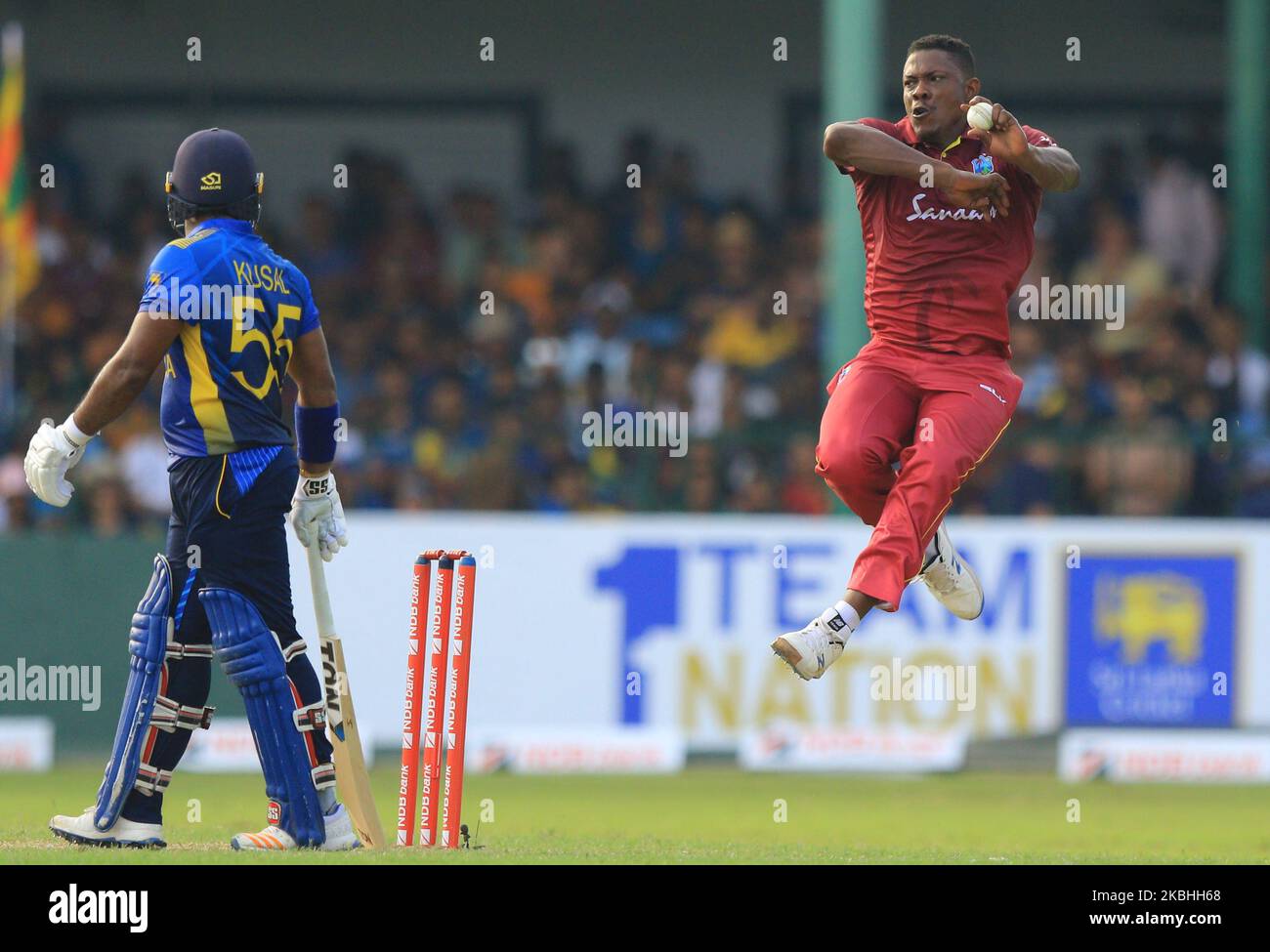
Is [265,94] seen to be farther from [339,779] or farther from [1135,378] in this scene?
[339,779]

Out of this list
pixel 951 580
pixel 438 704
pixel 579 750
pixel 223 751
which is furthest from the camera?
pixel 579 750

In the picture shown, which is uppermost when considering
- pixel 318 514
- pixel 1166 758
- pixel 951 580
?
pixel 318 514

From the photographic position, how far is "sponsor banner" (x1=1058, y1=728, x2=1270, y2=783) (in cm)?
1366

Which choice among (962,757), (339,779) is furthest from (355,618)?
(339,779)

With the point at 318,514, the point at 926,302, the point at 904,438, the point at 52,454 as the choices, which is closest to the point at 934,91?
the point at 926,302

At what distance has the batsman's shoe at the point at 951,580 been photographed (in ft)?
29.1

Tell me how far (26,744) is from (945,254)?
7758mm

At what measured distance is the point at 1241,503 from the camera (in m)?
14.7

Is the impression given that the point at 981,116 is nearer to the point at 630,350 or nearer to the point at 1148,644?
the point at 1148,644

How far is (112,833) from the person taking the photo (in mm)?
7707

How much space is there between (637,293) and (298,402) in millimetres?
9769

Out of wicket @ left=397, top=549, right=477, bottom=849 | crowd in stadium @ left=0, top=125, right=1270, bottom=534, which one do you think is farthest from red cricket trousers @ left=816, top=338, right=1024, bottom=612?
crowd in stadium @ left=0, top=125, right=1270, bottom=534

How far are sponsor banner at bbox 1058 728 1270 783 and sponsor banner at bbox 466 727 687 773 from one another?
2527 millimetres

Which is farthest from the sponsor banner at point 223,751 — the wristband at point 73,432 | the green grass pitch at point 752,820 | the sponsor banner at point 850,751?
the wristband at point 73,432
